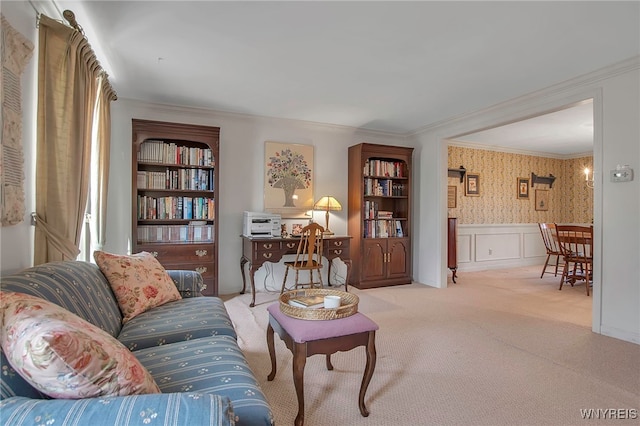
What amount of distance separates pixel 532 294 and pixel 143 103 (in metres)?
5.28

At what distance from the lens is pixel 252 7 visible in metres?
2.04

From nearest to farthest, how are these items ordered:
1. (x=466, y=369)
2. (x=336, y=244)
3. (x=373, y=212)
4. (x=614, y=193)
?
(x=466, y=369)
(x=614, y=193)
(x=336, y=244)
(x=373, y=212)

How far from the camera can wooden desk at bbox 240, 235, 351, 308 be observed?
3764mm

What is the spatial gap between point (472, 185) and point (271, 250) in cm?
411

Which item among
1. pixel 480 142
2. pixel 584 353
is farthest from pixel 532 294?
pixel 480 142

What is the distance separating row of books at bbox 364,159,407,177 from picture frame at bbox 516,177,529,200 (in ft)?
10.0

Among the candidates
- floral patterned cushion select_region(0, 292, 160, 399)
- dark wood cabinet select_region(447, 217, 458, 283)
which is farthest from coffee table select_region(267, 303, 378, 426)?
dark wood cabinet select_region(447, 217, 458, 283)

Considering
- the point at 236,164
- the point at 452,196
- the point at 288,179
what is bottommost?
the point at 452,196

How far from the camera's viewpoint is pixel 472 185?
20.0 ft

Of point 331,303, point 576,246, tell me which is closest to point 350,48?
point 331,303

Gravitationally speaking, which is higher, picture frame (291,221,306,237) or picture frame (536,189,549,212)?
picture frame (536,189,549,212)

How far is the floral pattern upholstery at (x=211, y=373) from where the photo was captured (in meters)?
1.09

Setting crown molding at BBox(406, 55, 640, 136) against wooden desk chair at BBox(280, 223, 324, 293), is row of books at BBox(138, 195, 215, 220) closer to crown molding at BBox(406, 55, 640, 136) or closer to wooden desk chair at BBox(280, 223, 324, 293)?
wooden desk chair at BBox(280, 223, 324, 293)

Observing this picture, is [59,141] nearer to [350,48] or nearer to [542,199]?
[350,48]
